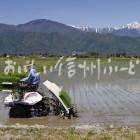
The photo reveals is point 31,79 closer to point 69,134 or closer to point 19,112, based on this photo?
point 19,112

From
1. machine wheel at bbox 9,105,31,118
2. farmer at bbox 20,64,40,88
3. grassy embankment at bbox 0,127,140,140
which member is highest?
farmer at bbox 20,64,40,88

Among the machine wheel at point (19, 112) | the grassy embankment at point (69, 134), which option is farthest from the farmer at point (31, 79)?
the grassy embankment at point (69, 134)

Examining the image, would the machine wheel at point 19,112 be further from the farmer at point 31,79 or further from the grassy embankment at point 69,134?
the grassy embankment at point 69,134

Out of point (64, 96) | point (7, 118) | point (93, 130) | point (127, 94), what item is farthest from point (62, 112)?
point (127, 94)

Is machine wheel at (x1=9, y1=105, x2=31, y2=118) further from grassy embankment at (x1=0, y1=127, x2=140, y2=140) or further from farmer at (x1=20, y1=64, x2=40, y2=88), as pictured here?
grassy embankment at (x1=0, y1=127, x2=140, y2=140)

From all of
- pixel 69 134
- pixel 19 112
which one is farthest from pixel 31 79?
pixel 69 134

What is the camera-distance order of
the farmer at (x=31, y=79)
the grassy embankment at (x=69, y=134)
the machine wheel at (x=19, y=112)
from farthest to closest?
the farmer at (x=31, y=79)
the machine wheel at (x=19, y=112)
the grassy embankment at (x=69, y=134)

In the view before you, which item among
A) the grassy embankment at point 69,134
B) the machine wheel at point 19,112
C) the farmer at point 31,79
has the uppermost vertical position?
the farmer at point 31,79

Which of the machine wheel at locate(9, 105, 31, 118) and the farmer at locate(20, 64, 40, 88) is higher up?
the farmer at locate(20, 64, 40, 88)

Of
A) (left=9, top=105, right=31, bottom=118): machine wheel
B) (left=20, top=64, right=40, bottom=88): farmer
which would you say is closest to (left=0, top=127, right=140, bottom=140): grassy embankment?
(left=9, top=105, right=31, bottom=118): machine wheel

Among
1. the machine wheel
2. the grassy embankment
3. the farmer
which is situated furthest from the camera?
the farmer

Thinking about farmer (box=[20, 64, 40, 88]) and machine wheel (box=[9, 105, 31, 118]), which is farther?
farmer (box=[20, 64, 40, 88])

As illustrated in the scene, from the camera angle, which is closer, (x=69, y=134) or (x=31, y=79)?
(x=69, y=134)

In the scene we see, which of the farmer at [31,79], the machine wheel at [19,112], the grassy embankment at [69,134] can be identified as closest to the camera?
the grassy embankment at [69,134]
